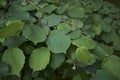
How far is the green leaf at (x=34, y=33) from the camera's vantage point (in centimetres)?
103

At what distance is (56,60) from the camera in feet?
3.46

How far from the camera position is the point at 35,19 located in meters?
1.16

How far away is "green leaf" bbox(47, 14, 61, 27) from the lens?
Result: 45.0 inches

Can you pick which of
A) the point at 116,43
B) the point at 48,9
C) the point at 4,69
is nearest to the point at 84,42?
the point at 48,9

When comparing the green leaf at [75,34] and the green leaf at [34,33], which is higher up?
the green leaf at [34,33]

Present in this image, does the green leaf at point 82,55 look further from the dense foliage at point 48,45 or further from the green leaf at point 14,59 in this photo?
the green leaf at point 14,59

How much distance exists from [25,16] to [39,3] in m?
0.19

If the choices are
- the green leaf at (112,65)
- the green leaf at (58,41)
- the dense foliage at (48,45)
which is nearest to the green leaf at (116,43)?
the dense foliage at (48,45)

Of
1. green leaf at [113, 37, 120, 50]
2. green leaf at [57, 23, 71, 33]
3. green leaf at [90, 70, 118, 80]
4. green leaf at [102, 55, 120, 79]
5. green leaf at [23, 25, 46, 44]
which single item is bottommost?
green leaf at [113, 37, 120, 50]

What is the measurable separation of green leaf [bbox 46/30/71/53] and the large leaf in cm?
5

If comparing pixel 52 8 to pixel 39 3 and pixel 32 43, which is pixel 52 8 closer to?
pixel 39 3

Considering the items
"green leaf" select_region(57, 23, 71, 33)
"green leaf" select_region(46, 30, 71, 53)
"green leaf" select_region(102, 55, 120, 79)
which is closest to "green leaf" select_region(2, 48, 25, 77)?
"green leaf" select_region(46, 30, 71, 53)

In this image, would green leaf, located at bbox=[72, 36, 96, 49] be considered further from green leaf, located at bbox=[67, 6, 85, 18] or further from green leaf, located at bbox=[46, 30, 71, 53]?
green leaf, located at bbox=[67, 6, 85, 18]

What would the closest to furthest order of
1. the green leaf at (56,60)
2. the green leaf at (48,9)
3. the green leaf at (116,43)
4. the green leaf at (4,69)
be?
the green leaf at (4,69) → the green leaf at (56,60) → the green leaf at (48,9) → the green leaf at (116,43)
